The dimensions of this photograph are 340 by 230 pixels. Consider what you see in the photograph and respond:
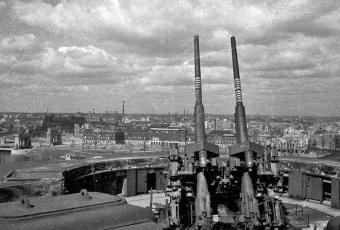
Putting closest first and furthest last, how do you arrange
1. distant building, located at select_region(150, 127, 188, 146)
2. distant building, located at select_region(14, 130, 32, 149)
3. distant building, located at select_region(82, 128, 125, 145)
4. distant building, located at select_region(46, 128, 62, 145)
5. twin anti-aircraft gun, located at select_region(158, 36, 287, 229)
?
twin anti-aircraft gun, located at select_region(158, 36, 287, 229) → distant building, located at select_region(14, 130, 32, 149) → distant building, located at select_region(150, 127, 188, 146) → distant building, located at select_region(82, 128, 125, 145) → distant building, located at select_region(46, 128, 62, 145)

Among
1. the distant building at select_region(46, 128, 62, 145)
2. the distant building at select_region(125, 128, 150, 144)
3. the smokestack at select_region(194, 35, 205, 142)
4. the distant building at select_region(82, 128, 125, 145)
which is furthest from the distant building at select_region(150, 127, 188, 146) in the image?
the smokestack at select_region(194, 35, 205, 142)

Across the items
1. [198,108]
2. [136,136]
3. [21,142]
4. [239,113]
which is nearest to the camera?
[239,113]

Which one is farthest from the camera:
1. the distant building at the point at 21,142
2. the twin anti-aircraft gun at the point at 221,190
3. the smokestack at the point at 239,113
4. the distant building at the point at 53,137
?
the distant building at the point at 53,137

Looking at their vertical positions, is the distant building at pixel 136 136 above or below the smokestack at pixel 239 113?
below

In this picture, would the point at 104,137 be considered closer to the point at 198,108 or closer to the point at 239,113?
the point at 198,108

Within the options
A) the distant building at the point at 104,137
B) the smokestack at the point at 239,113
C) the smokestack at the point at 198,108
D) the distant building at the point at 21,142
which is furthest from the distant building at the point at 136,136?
the smokestack at the point at 239,113

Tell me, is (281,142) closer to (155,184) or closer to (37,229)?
(155,184)

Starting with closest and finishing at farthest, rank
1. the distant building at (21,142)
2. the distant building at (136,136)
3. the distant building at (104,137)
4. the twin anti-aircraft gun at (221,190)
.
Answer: the twin anti-aircraft gun at (221,190) < the distant building at (21,142) < the distant building at (104,137) < the distant building at (136,136)

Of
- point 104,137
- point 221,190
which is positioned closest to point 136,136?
point 104,137

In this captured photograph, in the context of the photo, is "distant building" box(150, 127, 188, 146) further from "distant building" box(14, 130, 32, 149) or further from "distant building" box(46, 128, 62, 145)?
"distant building" box(14, 130, 32, 149)

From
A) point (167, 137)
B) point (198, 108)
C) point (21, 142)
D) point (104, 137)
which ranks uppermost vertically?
point (198, 108)

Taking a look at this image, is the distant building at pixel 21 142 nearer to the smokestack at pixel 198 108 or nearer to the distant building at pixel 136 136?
the distant building at pixel 136 136

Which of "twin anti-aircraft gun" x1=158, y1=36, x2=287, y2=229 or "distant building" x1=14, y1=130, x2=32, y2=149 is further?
"distant building" x1=14, y1=130, x2=32, y2=149
